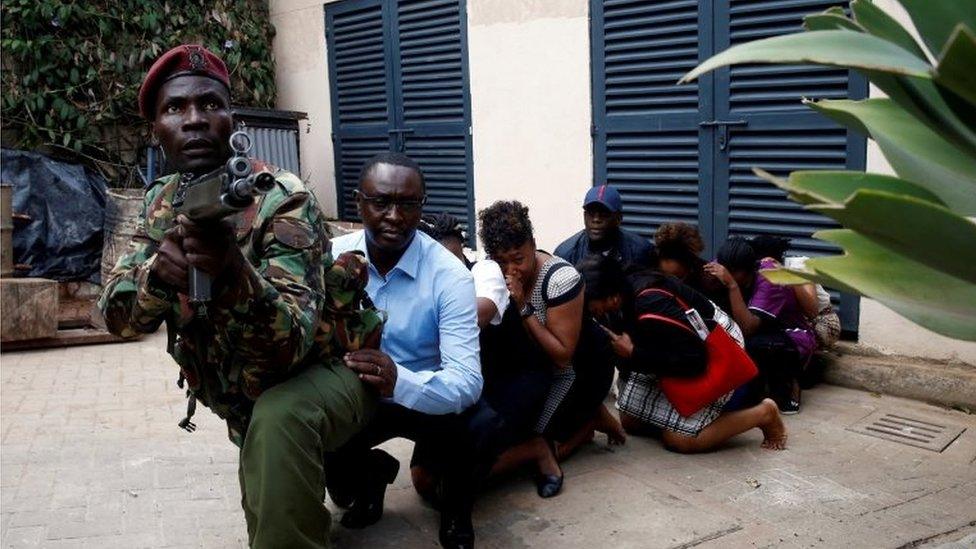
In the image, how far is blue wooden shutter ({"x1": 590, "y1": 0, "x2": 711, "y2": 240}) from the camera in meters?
5.25

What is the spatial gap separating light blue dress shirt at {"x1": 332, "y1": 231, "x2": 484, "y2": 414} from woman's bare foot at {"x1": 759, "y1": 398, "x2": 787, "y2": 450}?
1.53 meters

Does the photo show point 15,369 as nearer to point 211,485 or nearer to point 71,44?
point 211,485

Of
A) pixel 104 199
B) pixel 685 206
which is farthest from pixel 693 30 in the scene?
pixel 104 199

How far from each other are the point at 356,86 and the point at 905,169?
262 inches

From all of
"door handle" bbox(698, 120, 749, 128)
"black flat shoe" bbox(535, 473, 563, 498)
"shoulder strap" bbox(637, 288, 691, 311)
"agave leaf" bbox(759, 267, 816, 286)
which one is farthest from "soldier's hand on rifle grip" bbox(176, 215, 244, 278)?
"door handle" bbox(698, 120, 749, 128)

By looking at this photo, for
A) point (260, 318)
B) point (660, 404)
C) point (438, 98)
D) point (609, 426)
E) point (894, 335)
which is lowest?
point (609, 426)

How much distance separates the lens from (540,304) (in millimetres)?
3701

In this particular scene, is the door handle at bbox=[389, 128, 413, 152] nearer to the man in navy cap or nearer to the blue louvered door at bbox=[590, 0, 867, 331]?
→ the blue louvered door at bbox=[590, 0, 867, 331]

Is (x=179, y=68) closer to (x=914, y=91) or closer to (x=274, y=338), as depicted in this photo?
(x=274, y=338)

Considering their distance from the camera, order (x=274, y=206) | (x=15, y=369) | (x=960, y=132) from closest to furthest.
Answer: (x=960, y=132) → (x=274, y=206) → (x=15, y=369)

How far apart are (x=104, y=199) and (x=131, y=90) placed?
1.05 meters

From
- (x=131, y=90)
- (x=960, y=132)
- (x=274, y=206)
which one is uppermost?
(x=131, y=90)

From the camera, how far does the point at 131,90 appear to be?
8.09 m

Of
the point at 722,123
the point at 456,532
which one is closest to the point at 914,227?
the point at 456,532
